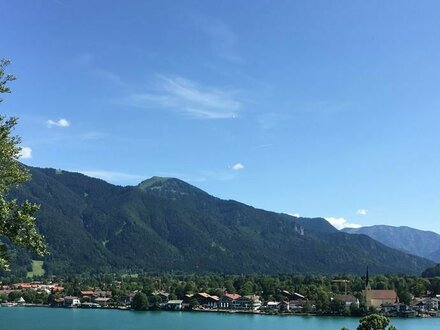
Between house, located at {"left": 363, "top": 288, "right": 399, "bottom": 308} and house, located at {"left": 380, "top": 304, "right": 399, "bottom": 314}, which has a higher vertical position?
house, located at {"left": 363, "top": 288, "right": 399, "bottom": 308}

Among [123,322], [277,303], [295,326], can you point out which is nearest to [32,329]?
[123,322]

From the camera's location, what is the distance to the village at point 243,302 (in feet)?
319

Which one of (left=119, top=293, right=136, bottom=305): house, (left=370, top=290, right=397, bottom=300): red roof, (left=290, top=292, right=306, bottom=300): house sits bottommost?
(left=119, top=293, right=136, bottom=305): house

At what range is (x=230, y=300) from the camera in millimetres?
112750

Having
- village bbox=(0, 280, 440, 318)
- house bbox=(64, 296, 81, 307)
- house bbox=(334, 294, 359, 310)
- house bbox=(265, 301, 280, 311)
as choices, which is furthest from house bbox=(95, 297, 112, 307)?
house bbox=(334, 294, 359, 310)

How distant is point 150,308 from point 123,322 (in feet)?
111

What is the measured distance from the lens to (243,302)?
11044 cm

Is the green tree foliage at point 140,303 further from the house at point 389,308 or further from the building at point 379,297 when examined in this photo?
the house at point 389,308

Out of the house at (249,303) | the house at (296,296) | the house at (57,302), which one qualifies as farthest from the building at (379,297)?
the house at (57,302)

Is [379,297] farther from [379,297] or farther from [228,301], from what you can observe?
[228,301]

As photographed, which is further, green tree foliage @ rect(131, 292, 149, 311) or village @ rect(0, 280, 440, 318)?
green tree foliage @ rect(131, 292, 149, 311)

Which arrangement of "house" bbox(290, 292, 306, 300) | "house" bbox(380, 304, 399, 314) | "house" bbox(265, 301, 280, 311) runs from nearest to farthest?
"house" bbox(380, 304, 399, 314)
"house" bbox(265, 301, 280, 311)
"house" bbox(290, 292, 306, 300)

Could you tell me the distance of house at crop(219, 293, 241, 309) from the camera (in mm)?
111062

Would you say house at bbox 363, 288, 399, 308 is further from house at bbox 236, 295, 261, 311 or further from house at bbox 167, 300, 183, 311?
house at bbox 167, 300, 183, 311
